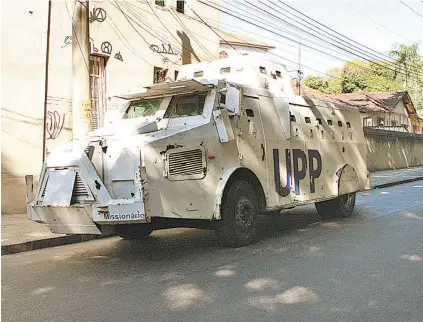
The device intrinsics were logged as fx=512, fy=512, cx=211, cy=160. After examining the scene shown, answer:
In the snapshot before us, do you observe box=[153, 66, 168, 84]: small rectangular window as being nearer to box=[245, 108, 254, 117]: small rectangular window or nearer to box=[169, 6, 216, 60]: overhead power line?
box=[169, 6, 216, 60]: overhead power line

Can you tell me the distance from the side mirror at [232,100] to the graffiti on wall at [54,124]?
6119 millimetres

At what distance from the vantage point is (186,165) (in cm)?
669

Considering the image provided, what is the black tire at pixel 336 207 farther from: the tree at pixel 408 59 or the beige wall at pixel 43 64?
the tree at pixel 408 59

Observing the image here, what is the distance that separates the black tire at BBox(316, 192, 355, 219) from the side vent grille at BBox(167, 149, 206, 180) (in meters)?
4.56

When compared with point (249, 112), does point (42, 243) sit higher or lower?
lower

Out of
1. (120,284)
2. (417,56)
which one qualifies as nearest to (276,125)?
(120,284)

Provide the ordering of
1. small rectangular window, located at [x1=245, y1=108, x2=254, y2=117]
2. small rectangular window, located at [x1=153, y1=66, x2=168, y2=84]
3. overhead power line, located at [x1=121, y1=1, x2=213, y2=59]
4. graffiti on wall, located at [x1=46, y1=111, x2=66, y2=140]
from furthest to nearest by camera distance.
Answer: small rectangular window, located at [x1=153, y1=66, x2=168, y2=84]
overhead power line, located at [x1=121, y1=1, x2=213, y2=59]
graffiti on wall, located at [x1=46, y1=111, x2=66, y2=140]
small rectangular window, located at [x1=245, y1=108, x2=254, y2=117]

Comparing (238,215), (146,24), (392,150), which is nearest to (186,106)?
(238,215)

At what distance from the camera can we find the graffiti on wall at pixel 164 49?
48.1 ft

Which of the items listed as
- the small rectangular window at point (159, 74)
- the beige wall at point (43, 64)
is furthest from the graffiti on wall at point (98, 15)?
the small rectangular window at point (159, 74)

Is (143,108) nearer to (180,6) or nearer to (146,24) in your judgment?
(146,24)

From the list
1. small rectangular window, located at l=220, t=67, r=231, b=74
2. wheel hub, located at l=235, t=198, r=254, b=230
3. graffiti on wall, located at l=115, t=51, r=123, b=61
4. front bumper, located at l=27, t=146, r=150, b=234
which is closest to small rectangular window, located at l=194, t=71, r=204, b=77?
small rectangular window, located at l=220, t=67, r=231, b=74

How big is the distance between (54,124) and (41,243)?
4.58 meters

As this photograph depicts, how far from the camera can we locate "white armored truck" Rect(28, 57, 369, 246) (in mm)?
6319
